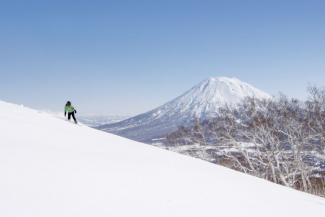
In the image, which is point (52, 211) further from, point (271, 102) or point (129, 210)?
point (271, 102)

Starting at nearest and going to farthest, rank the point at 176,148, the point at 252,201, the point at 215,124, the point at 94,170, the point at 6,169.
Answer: the point at 6,169 < the point at 94,170 < the point at 252,201 < the point at 215,124 < the point at 176,148

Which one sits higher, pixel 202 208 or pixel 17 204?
pixel 17 204

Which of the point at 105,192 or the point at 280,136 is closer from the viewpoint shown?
the point at 105,192

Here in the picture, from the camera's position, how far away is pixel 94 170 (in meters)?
3.34

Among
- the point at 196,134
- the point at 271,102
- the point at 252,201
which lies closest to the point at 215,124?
the point at 196,134

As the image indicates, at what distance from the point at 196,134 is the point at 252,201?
19625mm

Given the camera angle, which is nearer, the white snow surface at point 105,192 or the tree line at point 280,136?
the white snow surface at point 105,192

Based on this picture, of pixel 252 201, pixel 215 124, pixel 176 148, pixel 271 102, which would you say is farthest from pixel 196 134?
pixel 252 201

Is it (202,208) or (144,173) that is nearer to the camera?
(202,208)

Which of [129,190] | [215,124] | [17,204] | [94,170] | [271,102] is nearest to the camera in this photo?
[17,204]

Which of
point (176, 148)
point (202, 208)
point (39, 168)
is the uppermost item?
point (39, 168)

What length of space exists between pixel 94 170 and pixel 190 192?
5.36 ft

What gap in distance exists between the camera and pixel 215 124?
20.7m

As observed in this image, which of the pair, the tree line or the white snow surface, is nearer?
the white snow surface
